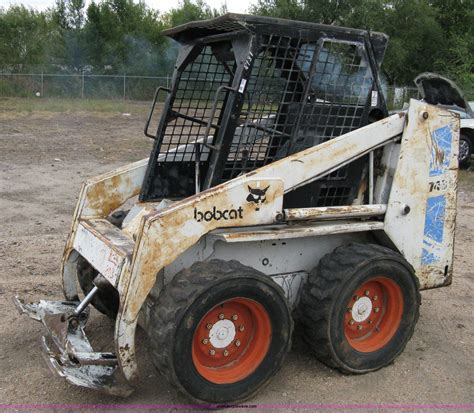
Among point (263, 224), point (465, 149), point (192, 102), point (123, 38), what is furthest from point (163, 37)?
point (263, 224)

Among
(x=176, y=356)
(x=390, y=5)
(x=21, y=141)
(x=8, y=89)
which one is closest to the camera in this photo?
(x=176, y=356)

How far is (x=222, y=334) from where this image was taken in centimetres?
355

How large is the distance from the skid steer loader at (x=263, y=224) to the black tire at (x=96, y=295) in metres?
0.02

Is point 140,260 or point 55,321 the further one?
point 55,321

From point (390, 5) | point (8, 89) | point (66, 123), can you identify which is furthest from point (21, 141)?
point (390, 5)

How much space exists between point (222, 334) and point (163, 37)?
2429 cm

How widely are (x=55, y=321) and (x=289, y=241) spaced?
4.98ft

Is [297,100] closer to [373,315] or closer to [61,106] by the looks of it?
[373,315]

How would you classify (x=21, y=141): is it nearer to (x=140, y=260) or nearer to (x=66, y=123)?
(x=66, y=123)

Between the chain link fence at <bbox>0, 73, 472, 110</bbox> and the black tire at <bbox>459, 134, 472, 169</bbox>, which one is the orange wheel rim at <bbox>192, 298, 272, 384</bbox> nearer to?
the black tire at <bbox>459, 134, 472, 169</bbox>

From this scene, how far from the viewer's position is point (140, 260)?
325 cm

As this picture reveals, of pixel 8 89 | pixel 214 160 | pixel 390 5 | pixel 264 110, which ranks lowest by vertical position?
pixel 8 89

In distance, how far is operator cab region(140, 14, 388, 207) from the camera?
377 centimetres

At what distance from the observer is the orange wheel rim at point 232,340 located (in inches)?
137
